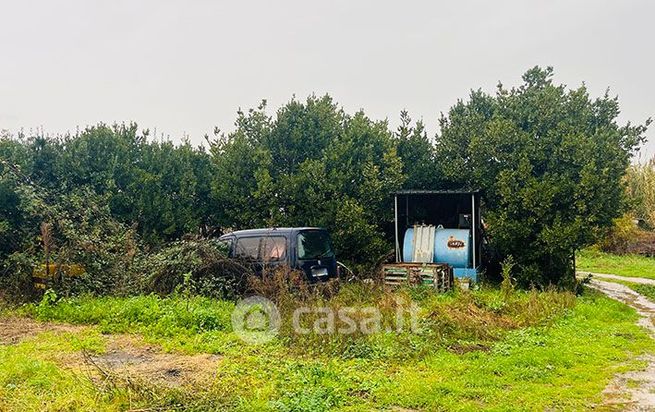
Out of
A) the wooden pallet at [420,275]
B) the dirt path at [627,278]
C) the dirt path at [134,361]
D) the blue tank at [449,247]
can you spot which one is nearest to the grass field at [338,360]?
the dirt path at [134,361]

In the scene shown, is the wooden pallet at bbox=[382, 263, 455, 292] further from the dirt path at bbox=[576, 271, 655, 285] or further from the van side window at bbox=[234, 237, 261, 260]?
the dirt path at bbox=[576, 271, 655, 285]

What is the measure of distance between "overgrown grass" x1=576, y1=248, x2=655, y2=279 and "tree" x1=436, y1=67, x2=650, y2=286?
693cm

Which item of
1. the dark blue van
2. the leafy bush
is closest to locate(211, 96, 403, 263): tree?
the dark blue van

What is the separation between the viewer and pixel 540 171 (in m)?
14.4

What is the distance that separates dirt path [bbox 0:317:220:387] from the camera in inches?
233

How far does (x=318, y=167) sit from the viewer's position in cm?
1452

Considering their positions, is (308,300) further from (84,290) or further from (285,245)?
(84,290)

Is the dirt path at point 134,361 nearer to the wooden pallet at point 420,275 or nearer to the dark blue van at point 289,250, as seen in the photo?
the dark blue van at point 289,250

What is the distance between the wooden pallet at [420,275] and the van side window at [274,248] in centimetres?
364

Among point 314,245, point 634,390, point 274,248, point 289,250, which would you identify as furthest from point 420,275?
point 634,390

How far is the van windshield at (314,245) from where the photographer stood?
10.5 m

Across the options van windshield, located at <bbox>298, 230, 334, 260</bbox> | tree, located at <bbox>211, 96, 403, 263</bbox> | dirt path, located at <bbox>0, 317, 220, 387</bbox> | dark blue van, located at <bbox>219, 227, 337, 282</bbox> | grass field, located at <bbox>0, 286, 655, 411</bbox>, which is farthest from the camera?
tree, located at <bbox>211, 96, 403, 263</bbox>

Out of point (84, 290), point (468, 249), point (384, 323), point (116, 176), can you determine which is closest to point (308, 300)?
point (384, 323)

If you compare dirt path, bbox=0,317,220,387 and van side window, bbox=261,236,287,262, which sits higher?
van side window, bbox=261,236,287,262
